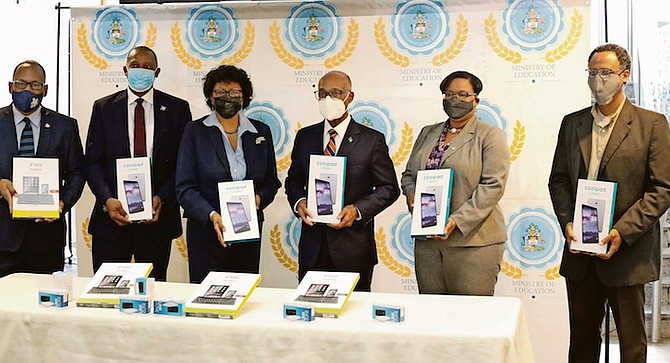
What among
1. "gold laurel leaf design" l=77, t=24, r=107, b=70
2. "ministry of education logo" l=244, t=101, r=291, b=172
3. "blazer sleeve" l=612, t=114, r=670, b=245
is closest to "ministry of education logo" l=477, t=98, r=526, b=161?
"blazer sleeve" l=612, t=114, r=670, b=245

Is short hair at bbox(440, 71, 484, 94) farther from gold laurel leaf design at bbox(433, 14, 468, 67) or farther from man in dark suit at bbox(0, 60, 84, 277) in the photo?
man in dark suit at bbox(0, 60, 84, 277)

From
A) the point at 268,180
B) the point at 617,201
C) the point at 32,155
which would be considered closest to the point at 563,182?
the point at 617,201

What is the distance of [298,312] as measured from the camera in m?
2.72

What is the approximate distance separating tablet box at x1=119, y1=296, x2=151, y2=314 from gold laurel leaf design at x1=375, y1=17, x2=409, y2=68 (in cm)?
243

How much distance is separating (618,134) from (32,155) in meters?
3.05

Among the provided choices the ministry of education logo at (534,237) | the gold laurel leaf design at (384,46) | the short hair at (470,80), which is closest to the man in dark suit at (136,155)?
the gold laurel leaf design at (384,46)

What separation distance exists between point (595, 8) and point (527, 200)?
2218 mm

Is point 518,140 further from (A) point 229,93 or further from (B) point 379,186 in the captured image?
(A) point 229,93

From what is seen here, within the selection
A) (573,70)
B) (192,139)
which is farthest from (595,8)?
(192,139)

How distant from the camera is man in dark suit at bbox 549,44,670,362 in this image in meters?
3.61

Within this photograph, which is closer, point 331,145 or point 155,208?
point 331,145

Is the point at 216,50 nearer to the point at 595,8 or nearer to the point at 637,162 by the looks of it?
the point at 637,162

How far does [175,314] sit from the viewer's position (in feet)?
9.17

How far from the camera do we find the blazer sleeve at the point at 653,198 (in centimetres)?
357
